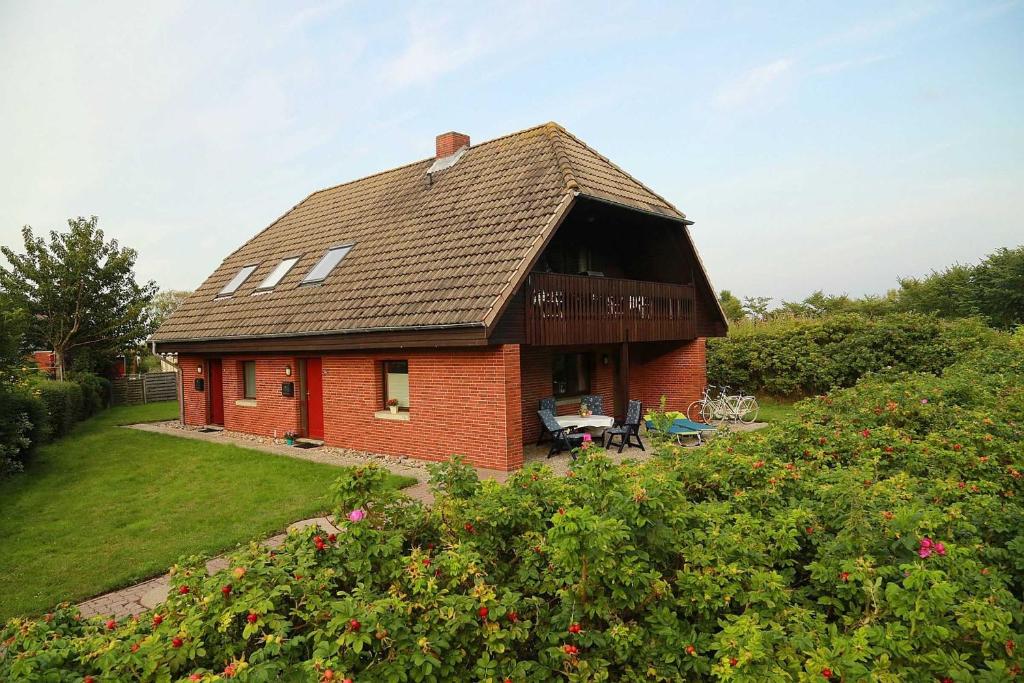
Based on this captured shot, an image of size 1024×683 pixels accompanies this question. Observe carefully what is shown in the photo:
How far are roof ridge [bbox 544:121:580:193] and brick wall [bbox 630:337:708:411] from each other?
641 cm

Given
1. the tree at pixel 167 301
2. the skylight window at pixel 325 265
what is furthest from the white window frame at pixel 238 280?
the tree at pixel 167 301

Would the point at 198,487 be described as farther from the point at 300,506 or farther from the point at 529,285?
the point at 529,285

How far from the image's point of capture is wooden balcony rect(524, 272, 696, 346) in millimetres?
11016

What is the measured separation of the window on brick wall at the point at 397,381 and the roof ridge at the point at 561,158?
484 centimetres

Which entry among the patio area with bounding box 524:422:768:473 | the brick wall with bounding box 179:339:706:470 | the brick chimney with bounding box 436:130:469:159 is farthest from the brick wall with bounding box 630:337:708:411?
the brick chimney with bounding box 436:130:469:159

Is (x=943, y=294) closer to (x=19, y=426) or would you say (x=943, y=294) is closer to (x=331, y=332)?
(x=331, y=332)

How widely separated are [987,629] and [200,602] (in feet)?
11.7

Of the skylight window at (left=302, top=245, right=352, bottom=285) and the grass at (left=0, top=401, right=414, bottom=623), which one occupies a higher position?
the skylight window at (left=302, top=245, right=352, bottom=285)

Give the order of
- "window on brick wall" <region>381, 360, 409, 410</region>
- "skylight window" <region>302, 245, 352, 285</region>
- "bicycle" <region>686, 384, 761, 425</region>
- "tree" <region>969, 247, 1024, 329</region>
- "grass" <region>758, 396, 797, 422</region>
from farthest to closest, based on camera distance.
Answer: "tree" <region>969, 247, 1024, 329</region> → "grass" <region>758, 396, 797, 422</region> → "bicycle" <region>686, 384, 761, 425</region> → "skylight window" <region>302, 245, 352, 285</region> → "window on brick wall" <region>381, 360, 409, 410</region>

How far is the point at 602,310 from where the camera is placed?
41.1ft

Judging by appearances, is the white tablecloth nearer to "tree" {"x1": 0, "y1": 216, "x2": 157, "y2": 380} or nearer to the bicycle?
the bicycle

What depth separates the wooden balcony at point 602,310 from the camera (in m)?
11.0

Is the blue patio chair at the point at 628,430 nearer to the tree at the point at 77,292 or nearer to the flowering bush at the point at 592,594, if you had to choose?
the flowering bush at the point at 592,594

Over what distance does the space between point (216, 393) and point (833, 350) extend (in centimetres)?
1930
